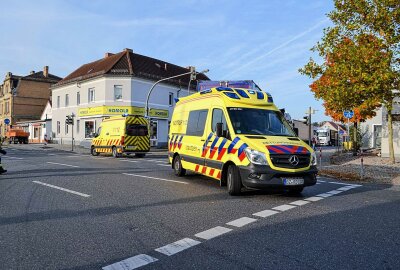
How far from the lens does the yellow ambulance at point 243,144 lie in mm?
7715

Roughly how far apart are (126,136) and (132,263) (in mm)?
19241

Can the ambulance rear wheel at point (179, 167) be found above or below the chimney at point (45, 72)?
below

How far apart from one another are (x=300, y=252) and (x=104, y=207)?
160 inches

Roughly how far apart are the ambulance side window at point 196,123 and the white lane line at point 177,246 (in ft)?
18.1

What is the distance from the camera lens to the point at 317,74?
18.9m

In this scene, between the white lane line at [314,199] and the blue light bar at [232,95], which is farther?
the blue light bar at [232,95]

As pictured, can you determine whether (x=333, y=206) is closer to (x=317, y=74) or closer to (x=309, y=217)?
(x=309, y=217)

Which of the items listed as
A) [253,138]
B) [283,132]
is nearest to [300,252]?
[253,138]

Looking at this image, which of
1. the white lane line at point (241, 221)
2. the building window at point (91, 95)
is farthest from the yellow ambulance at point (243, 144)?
the building window at point (91, 95)

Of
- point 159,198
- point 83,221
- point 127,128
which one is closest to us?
point 83,221

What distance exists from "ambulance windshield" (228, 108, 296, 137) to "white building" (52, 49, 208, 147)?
27.2 m

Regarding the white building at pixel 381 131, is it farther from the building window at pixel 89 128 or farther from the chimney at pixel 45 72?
the chimney at pixel 45 72

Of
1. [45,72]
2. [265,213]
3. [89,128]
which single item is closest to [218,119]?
[265,213]

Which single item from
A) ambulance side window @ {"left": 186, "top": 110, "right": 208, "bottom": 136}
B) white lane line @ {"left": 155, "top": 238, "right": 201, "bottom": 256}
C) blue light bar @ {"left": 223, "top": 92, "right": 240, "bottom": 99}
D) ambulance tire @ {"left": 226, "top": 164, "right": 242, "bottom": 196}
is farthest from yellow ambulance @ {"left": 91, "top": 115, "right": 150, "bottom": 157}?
white lane line @ {"left": 155, "top": 238, "right": 201, "bottom": 256}
